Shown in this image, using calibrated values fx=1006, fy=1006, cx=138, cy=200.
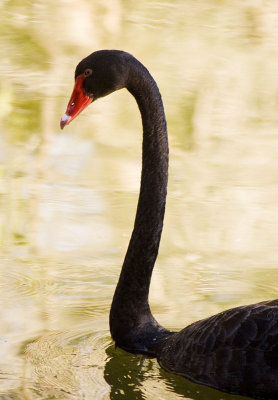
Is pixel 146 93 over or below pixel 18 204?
over

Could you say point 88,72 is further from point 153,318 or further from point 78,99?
point 153,318

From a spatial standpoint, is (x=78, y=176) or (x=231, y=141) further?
(x=231, y=141)

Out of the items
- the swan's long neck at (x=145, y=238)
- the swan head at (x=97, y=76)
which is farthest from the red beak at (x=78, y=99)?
the swan's long neck at (x=145, y=238)

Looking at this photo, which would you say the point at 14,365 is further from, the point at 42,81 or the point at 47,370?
the point at 42,81

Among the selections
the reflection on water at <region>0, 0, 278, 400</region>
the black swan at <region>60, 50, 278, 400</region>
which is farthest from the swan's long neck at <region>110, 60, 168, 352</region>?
the reflection on water at <region>0, 0, 278, 400</region>

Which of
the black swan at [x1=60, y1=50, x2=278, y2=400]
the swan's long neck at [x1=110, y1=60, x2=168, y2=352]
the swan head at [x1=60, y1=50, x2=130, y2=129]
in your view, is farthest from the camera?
the swan's long neck at [x1=110, y1=60, x2=168, y2=352]

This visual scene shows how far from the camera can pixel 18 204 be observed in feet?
17.7

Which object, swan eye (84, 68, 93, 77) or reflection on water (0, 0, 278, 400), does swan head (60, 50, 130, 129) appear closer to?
swan eye (84, 68, 93, 77)

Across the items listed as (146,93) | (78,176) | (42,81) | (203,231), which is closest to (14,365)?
(146,93)

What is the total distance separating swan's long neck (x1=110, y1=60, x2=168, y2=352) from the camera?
3869 millimetres

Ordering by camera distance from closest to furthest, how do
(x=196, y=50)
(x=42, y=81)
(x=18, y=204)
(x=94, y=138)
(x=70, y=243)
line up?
1. (x=70, y=243)
2. (x=18, y=204)
3. (x=94, y=138)
4. (x=42, y=81)
5. (x=196, y=50)

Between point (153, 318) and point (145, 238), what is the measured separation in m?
0.32

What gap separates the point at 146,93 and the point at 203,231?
1.49m

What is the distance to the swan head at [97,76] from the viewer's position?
3768 millimetres
